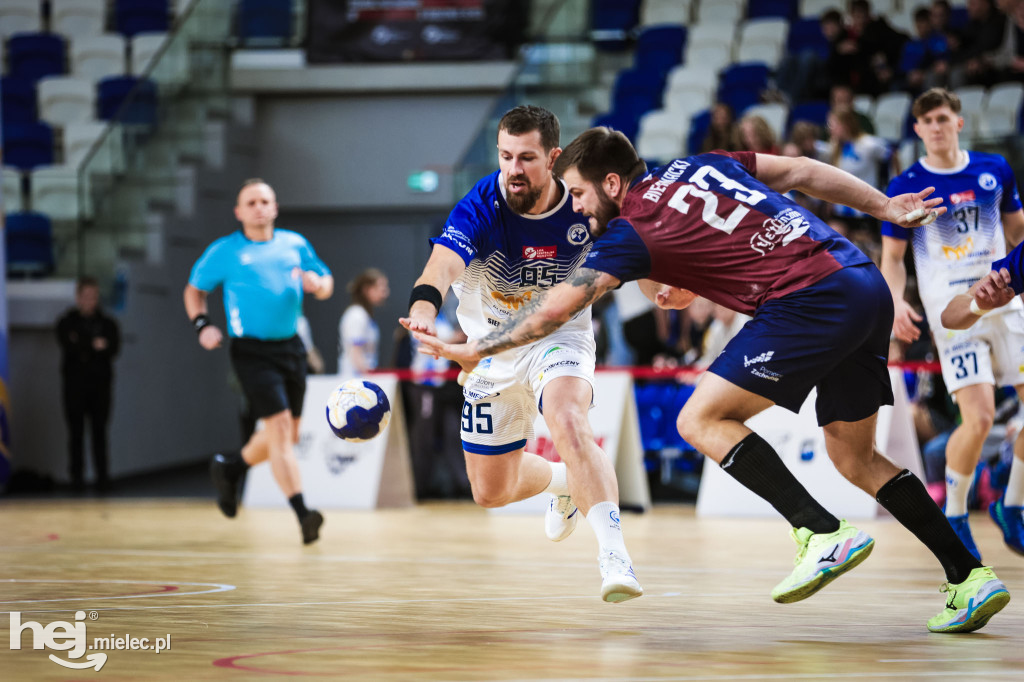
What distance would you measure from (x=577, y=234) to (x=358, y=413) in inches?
50.3

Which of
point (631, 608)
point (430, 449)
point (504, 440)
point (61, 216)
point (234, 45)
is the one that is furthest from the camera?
point (234, 45)

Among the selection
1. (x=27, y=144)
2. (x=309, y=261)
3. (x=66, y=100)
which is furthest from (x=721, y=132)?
(x=66, y=100)

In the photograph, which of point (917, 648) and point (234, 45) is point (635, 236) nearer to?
point (917, 648)

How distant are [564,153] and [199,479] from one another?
43.3 ft

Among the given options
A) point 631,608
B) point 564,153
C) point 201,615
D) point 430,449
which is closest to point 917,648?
point 631,608

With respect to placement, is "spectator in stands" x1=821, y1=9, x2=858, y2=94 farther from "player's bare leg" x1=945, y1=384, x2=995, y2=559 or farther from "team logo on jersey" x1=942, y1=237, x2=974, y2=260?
"player's bare leg" x1=945, y1=384, x2=995, y2=559

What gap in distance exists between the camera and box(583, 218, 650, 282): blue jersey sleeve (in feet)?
13.9

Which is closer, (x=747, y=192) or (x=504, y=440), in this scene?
(x=747, y=192)

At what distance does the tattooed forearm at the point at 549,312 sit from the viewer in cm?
423

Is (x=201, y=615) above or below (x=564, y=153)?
below

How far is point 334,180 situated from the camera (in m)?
19.3

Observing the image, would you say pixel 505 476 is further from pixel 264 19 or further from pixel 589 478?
pixel 264 19

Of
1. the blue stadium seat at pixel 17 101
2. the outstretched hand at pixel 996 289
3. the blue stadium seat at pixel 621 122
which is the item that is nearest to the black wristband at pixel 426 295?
the outstretched hand at pixel 996 289

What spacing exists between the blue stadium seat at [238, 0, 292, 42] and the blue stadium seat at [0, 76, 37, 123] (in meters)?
3.03
